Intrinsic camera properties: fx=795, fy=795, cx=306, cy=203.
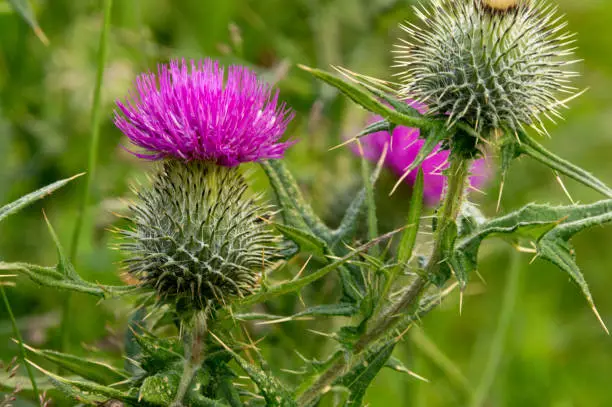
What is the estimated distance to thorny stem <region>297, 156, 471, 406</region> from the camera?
2.82 metres

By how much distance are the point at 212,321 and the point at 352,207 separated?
2.35ft

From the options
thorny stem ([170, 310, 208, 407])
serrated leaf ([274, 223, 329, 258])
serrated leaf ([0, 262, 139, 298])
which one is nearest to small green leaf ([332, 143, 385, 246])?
serrated leaf ([274, 223, 329, 258])

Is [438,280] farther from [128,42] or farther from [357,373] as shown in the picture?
[128,42]

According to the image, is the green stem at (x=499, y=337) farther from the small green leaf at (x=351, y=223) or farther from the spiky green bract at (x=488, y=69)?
the spiky green bract at (x=488, y=69)

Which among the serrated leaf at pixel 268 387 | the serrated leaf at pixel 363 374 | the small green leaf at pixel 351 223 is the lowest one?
the serrated leaf at pixel 268 387

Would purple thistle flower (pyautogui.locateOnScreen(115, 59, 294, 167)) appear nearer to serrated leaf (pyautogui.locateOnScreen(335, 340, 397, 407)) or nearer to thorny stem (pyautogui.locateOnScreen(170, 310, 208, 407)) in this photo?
thorny stem (pyautogui.locateOnScreen(170, 310, 208, 407))

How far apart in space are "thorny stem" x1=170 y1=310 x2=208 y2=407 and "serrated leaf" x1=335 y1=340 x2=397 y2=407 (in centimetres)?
51

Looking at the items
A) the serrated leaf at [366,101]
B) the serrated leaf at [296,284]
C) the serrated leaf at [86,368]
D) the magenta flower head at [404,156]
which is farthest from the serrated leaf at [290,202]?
the magenta flower head at [404,156]

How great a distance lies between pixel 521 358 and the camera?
535cm

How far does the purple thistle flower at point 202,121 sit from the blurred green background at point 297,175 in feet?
3.95

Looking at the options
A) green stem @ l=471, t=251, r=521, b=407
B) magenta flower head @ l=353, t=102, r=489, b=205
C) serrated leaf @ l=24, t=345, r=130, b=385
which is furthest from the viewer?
magenta flower head @ l=353, t=102, r=489, b=205

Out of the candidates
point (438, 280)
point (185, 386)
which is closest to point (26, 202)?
point (185, 386)

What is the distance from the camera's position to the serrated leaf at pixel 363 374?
2.69 m

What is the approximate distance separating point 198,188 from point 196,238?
7.9 inches
